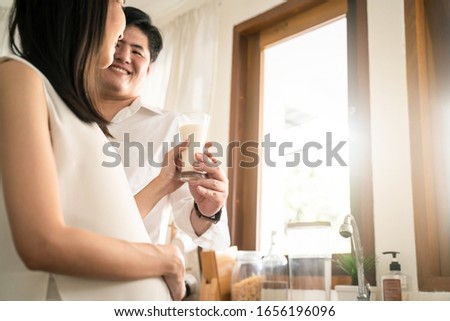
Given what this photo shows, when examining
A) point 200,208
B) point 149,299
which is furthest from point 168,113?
point 149,299

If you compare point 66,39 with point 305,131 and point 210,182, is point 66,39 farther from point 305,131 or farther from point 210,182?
point 305,131

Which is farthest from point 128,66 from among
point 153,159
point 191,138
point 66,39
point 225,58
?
point 225,58

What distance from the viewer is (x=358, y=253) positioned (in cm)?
110

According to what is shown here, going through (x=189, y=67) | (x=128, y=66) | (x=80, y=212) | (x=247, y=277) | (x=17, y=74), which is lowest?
(x=247, y=277)

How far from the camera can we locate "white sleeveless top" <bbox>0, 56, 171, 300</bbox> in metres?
0.48

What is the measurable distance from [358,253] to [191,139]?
1.78 feet

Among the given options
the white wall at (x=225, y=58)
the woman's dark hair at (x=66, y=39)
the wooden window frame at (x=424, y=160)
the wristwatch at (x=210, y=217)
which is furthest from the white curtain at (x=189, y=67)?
the woman's dark hair at (x=66, y=39)

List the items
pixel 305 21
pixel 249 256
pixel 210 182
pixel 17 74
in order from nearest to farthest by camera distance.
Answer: pixel 17 74, pixel 210 182, pixel 249 256, pixel 305 21

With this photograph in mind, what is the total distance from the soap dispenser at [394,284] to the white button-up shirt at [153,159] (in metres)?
0.41

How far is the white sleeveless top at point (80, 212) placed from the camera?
18.9 inches

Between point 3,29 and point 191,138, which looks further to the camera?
point 3,29

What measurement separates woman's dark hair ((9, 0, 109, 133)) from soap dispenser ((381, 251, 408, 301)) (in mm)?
794

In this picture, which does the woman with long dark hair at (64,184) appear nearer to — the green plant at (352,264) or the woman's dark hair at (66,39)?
the woman's dark hair at (66,39)
